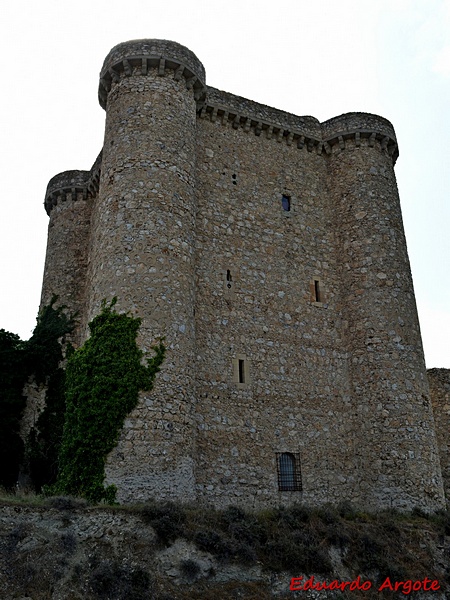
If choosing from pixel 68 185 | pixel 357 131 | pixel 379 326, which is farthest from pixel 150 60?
Answer: pixel 379 326

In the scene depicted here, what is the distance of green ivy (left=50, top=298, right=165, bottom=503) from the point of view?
13.5 m

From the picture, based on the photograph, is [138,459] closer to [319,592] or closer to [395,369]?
[319,592]

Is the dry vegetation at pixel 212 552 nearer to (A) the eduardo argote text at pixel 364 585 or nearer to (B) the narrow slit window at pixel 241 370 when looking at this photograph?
(A) the eduardo argote text at pixel 364 585

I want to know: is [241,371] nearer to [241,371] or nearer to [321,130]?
[241,371]

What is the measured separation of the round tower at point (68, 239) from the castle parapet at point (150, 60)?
16.8 feet

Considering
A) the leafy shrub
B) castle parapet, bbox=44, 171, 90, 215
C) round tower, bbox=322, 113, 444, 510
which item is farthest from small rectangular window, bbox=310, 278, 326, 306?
the leafy shrub

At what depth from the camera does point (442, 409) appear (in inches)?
848

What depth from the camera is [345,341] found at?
62.4 ft

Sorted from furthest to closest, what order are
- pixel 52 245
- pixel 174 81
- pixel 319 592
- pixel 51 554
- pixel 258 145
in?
pixel 52 245
pixel 258 145
pixel 174 81
pixel 319 592
pixel 51 554

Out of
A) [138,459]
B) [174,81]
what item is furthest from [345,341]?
[174,81]

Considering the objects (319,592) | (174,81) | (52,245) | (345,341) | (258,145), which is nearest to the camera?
(319,592)

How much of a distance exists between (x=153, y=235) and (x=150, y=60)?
5.74 m

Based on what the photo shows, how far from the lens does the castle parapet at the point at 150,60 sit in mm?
17422

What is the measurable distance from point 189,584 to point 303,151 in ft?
50.3
